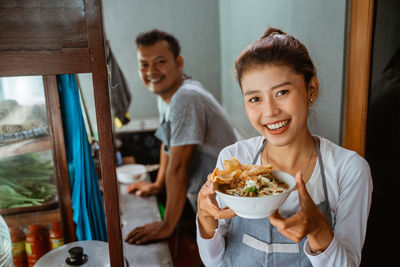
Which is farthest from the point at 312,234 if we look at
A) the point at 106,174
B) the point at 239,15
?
the point at 239,15

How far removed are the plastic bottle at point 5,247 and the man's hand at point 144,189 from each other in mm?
Result: 1110

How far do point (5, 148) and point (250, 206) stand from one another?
103 cm

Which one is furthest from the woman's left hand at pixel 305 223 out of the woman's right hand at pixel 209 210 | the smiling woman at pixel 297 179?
the woman's right hand at pixel 209 210

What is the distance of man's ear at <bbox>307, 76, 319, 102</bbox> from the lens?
3.67 ft

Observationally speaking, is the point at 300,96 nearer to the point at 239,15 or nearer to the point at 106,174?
the point at 239,15

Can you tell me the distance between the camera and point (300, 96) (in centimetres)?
108

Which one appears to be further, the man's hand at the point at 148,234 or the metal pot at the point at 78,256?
the man's hand at the point at 148,234

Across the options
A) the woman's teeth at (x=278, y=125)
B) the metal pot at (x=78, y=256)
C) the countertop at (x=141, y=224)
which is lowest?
the countertop at (x=141, y=224)

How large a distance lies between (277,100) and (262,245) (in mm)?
501

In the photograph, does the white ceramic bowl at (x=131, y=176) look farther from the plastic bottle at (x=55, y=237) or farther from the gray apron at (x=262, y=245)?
the gray apron at (x=262, y=245)

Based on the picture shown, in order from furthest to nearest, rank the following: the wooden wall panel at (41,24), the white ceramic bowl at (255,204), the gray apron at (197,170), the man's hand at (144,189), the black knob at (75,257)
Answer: the man's hand at (144,189) < the gray apron at (197,170) < the black knob at (75,257) < the wooden wall panel at (41,24) < the white ceramic bowl at (255,204)

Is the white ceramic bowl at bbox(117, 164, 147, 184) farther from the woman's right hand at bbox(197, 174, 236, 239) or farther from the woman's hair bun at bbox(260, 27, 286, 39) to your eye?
the woman's hair bun at bbox(260, 27, 286, 39)

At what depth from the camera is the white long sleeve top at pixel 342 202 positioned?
1026mm

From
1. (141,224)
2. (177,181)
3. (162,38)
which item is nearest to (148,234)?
(141,224)
